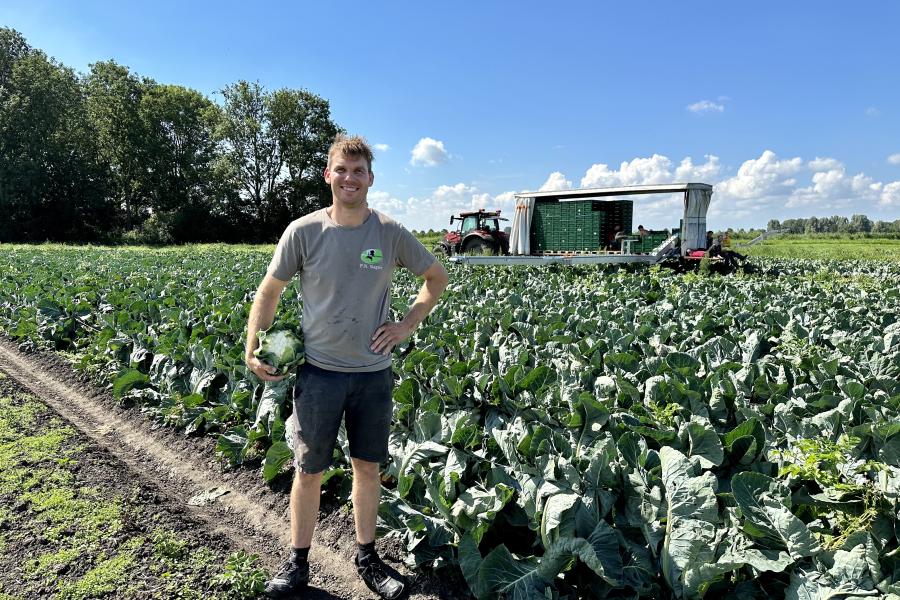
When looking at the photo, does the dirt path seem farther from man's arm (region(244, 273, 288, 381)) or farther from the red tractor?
the red tractor

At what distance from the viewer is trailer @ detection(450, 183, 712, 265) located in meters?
16.2

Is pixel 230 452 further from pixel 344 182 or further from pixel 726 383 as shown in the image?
pixel 726 383

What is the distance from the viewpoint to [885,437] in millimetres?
2711

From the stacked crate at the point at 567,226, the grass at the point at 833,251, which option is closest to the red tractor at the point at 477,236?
the stacked crate at the point at 567,226

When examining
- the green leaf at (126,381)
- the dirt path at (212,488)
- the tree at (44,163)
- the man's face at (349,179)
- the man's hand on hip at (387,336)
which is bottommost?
the dirt path at (212,488)

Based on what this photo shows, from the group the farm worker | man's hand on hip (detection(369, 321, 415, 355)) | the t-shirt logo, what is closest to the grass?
the farm worker

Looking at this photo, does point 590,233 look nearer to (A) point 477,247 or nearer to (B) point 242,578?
(A) point 477,247

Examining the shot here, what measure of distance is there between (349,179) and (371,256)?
377 mm

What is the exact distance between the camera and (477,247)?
836 inches

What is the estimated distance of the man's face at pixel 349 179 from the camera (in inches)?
103

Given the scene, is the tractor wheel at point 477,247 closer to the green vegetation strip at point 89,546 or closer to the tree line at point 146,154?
the green vegetation strip at point 89,546

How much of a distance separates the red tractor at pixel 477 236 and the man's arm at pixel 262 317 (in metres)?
17.9

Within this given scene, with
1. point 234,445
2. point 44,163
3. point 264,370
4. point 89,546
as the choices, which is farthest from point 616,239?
point 44,163

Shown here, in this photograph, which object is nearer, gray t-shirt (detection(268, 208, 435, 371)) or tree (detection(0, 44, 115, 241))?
gray t-shirt (detection(268, 208, 435, 371))
